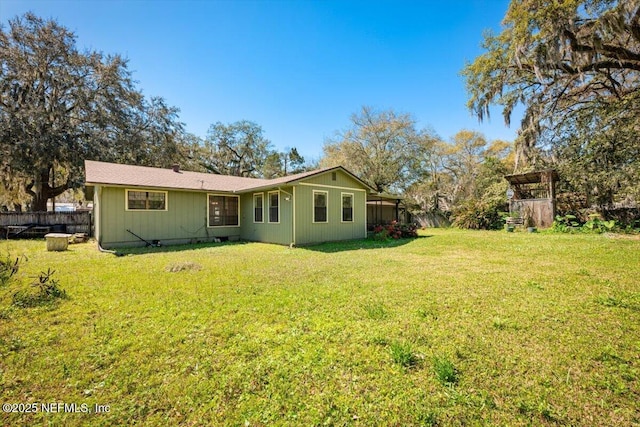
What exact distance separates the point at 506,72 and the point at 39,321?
12.7 m

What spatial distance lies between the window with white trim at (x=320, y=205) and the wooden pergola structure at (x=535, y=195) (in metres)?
10.9

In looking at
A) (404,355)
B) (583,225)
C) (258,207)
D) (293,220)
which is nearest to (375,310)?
(404,355)

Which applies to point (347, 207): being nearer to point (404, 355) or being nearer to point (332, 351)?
point (332, 351)

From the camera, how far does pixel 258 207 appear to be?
1240 cm

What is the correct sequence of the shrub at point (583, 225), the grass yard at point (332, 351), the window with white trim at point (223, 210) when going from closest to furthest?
the grass yard at point (332, 351) → the shrub at point (583, 225) → the window with white trim at point (223, 210)

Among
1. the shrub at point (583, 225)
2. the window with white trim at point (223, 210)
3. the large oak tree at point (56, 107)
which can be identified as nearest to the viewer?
the shrub at point (583, 225)

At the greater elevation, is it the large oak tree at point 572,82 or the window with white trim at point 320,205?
the large oak tree at point 572,82

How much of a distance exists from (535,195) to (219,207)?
59.6ft

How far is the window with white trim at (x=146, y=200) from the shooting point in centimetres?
1056

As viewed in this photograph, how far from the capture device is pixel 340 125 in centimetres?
2345

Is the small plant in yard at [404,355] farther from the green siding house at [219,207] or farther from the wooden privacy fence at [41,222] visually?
the wooden privacy fence at [41,222]

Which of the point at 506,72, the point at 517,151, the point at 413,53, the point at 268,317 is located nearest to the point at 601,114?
the point at 517,151

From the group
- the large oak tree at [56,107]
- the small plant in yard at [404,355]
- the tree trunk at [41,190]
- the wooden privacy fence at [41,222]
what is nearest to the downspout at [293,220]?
the small plant in yard at [404,355]

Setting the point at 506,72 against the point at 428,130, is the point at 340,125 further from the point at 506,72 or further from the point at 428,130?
the point at 506,72
